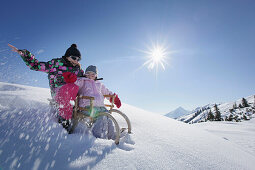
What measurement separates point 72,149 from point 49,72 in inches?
A: 87.0

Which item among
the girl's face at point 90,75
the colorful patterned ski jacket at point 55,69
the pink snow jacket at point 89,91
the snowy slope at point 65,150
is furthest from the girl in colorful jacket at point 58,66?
the snowy slope at point 65,150

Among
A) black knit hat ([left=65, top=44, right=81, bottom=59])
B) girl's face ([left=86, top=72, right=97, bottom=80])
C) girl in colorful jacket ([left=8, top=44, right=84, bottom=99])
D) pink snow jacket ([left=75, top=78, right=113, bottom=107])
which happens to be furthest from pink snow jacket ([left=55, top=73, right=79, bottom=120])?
black knit hat ([left=65, top=44, right=81, bottom=59])

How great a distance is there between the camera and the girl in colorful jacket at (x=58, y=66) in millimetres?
2865

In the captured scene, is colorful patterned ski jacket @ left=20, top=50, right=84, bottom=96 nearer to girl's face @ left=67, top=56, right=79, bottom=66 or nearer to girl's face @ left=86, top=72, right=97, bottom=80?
girl's face @ left=67, top=56, right=79, bottom=66

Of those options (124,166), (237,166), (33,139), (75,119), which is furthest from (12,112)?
(237,166)

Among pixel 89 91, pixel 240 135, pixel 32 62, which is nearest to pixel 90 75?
pixel 89 91

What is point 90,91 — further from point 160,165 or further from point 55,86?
point 160,165

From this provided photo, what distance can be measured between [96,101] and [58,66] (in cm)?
141

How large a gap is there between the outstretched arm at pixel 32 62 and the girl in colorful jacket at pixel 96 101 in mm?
1029

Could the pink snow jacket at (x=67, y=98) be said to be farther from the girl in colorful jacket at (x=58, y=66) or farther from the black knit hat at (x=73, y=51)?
the black knit hat at (x=73, y=51)

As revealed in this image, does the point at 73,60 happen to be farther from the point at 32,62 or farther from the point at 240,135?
the point at 240,135

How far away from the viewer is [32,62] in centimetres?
274

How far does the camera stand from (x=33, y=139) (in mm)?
1502

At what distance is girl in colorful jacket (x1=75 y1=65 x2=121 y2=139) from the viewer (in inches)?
84.7
